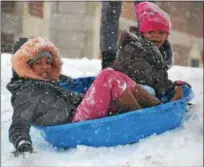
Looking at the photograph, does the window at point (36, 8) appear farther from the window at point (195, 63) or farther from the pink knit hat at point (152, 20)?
the pink knit hat at point (152, 20)

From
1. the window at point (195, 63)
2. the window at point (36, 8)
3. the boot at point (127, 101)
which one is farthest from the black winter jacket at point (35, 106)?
the window at point (36, 8)

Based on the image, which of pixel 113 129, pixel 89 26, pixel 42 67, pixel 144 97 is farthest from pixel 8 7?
pixel 113 129

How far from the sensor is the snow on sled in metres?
2.23

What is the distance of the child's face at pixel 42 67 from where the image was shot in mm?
2445

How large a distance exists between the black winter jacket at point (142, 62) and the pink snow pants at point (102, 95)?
0.34 meters

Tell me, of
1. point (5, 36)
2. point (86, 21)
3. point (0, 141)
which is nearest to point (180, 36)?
point (86, 21)

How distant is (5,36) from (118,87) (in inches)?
339

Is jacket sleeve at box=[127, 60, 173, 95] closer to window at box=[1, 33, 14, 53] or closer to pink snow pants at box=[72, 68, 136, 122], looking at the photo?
pink snow pants at box=[72, 68, 136, 122]

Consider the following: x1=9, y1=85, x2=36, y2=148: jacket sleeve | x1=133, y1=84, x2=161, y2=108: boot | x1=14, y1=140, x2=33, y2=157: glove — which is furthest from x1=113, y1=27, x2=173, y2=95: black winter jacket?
x1=14, y1=140, x2=33, y2=157: glove

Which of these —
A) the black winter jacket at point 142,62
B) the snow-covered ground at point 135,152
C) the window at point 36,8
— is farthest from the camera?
the window at point 36,8

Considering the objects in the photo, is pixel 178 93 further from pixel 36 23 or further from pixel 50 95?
pixel 36 23

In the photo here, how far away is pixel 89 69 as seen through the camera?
4250 millimetres

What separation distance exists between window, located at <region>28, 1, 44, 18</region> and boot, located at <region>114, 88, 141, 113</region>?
7.88 metres

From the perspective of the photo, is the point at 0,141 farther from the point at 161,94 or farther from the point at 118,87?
the point at 161,94
